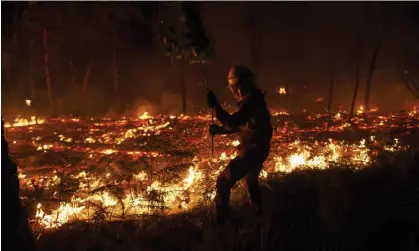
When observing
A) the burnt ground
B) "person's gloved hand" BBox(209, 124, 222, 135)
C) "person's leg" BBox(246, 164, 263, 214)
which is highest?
"person's gloved hand" BBox(209, 124, 222, 135)

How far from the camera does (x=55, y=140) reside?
1154 centimetres

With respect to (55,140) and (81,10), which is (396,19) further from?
(55,140)

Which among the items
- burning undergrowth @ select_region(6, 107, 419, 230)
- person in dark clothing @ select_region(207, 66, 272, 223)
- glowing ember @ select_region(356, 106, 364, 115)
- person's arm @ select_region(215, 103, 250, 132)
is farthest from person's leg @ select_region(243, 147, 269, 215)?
glowing ember @ select_region(356, 106, 364, 115)

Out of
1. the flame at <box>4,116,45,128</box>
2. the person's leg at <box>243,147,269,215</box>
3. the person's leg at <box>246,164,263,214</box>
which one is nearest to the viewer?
the person's leg at <box>243,147,269,215</box>

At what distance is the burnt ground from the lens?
4961 mm

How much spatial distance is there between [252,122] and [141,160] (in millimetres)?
2652

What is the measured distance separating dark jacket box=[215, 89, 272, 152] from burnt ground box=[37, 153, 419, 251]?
1.05 m

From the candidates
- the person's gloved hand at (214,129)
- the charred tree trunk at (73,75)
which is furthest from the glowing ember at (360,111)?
the charred tree trunk at (73,75)

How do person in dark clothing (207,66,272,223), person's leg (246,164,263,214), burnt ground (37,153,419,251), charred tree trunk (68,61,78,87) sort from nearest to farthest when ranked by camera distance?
burnt ground (37,153,419,251) → person in dark clothing (207,66,272,223) → person's leg (246,164,263,214) → charred tree trunk (68,61,78,87)

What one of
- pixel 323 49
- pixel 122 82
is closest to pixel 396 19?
pixel 323 49

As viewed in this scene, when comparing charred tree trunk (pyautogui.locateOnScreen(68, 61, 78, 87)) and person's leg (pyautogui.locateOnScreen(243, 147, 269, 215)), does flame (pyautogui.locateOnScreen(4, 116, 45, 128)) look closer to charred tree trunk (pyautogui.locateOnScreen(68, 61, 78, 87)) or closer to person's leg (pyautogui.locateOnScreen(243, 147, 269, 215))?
charred tree trunk (pyautogui.locateOnScreen(68, 61, 78, 87))

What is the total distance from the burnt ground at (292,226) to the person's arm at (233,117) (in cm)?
125

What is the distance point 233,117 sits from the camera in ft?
17.2

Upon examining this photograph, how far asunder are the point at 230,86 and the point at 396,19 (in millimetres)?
23277
